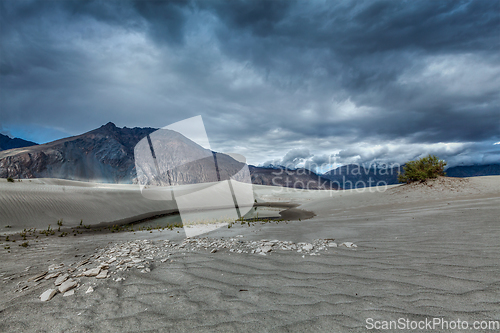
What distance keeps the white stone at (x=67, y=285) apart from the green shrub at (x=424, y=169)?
940 inches

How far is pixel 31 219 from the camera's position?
13.9m

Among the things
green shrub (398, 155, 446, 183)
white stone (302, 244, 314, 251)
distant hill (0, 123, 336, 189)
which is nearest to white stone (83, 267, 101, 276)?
white stone (302, 244, 314, 251)

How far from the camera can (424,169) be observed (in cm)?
2012

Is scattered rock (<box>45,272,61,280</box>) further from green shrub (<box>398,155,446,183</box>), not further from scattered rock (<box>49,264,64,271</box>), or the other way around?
green shrub (<box>398,155,446,183</box>)

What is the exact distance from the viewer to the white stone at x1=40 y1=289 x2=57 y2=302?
9.66ft

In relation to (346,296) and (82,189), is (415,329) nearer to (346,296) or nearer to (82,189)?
(346,296)

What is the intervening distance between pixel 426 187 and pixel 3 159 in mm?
179670

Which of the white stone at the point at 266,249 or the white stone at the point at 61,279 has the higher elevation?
the white stone at the point at 61,279

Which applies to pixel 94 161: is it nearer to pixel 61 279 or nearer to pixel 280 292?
pixel 61 279

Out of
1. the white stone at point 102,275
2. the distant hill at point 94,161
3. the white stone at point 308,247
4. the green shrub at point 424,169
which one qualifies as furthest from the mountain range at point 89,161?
the white stone at point 102,275

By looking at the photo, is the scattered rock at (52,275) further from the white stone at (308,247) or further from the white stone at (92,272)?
the white stone at (308,247)

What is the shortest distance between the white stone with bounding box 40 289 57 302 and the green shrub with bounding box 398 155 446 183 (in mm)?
24102

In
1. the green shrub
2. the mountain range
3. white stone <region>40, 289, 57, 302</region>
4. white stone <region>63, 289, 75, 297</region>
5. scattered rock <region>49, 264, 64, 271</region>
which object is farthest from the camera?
the mountain range

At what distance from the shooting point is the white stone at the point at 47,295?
116 inches
